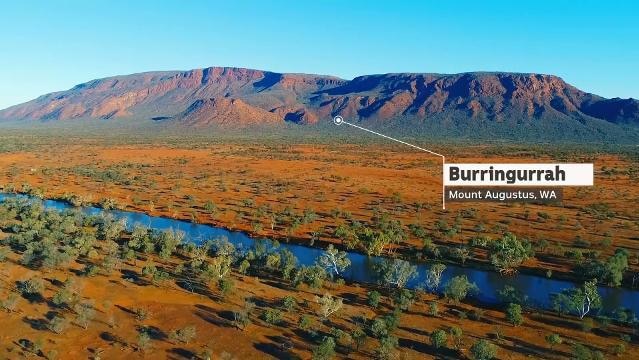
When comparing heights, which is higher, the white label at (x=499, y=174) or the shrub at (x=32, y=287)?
the white label at (x=499, y=174)

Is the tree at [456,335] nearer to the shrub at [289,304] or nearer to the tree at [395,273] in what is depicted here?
the tree at [395,273]

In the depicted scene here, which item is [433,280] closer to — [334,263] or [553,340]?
[334,263]

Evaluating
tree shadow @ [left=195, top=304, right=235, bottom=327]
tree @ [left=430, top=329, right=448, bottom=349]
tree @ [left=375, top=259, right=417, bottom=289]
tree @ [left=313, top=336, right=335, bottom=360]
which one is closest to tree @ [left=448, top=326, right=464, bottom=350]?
Answer: tree @ [left=430, top=329, right=448, bottom=349]

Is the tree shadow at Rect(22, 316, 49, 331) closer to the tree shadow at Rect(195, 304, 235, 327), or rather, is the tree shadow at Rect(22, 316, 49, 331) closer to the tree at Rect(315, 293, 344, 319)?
the tree shadow at Rect(195, 304, 235, 327)

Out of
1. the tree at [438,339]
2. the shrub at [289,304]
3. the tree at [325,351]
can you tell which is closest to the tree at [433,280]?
the tree at [438,339]

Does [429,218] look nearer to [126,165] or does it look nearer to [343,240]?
[343,240]

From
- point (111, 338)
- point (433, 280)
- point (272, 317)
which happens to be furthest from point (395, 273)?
point (111, 338)
